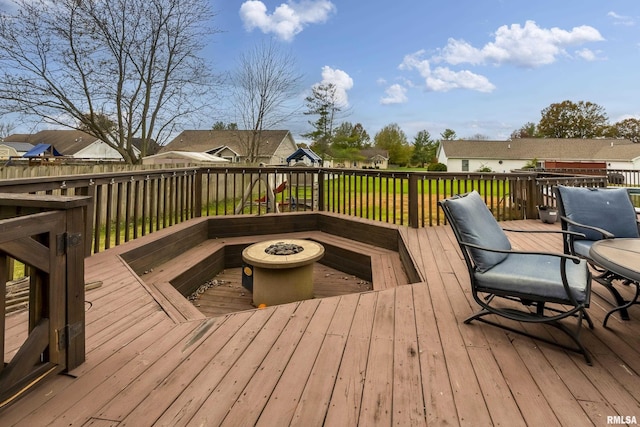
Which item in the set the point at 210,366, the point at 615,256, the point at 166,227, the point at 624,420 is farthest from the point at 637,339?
the point at 166,227

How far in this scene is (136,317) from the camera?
7.16ft

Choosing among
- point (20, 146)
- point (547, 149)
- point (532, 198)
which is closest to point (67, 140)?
point (20, 146)

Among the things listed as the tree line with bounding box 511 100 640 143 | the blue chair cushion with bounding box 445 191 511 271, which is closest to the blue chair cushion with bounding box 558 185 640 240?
the blue chair cushion with bounding box 445 191 511 271

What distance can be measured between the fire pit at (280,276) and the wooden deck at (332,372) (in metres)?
1.16

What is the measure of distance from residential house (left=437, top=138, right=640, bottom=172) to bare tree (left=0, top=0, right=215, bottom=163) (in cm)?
3174

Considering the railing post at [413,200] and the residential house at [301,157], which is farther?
the residential house at [301,157]

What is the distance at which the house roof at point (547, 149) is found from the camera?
2844 cm

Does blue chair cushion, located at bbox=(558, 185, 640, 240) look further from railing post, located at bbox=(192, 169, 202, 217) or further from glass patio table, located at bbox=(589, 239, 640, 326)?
railing post, located at bbox=(192, 169, 202, 217)

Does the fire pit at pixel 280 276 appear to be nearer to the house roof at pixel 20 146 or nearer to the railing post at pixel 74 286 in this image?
the railing post at pixel 74 286

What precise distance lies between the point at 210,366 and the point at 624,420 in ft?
5.91

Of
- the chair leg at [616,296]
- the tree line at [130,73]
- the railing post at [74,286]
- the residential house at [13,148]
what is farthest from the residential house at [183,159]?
the residential house at [13,148]

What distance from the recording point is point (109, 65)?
7438 millimetres

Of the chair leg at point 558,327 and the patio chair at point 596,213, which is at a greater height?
the patio chair at point 596,213

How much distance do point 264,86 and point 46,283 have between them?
942 centimetres
